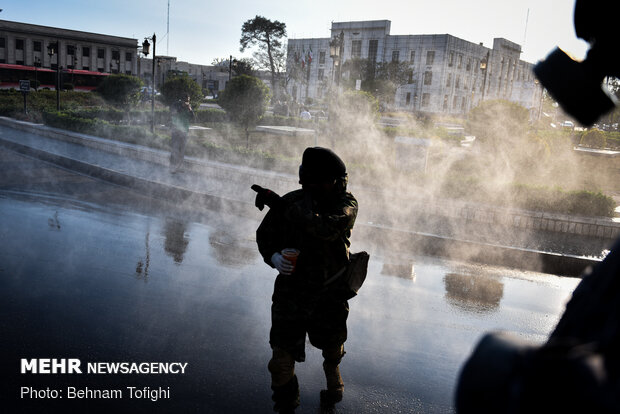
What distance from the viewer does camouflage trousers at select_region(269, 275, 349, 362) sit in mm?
3121

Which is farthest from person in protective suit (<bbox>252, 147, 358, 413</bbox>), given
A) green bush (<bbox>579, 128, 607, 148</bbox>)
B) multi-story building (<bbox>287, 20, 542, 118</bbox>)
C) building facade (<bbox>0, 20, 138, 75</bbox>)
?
building facade (<bbox>0, 20, 138, 75</bbox>)

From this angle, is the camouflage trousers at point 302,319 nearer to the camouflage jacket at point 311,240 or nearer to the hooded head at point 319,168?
the camouflage jacket at point 311,240

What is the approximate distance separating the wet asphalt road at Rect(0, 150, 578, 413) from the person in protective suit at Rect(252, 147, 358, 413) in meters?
0.55

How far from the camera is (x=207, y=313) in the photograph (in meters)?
4.95

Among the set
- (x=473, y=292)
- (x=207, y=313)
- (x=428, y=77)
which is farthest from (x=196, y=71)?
(x=207, y=313)

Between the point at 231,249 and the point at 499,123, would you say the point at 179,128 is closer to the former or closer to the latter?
the point at 231,249

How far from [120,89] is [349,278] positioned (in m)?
26.7

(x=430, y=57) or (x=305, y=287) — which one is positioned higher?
(x=430, y=57)

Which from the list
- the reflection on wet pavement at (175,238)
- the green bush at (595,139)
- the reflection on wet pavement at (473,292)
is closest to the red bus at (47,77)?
the green bush at (595,139)

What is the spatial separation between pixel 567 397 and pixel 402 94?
6510 centimetres

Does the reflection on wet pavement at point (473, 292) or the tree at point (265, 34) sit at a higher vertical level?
the tree at point (265, 34)

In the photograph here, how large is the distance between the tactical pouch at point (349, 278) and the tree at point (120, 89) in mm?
26322

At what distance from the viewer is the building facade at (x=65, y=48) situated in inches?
2527

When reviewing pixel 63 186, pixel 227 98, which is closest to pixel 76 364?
pixel 63 186
